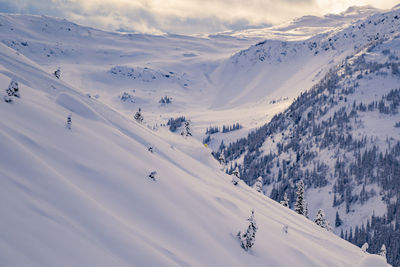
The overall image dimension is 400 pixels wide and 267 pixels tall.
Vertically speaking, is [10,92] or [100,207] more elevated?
[10,92]

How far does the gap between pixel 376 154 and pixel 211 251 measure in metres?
182

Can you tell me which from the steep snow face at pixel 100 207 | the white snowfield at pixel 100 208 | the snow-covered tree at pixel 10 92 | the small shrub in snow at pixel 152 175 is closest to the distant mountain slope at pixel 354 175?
the white snowfield at pixel 100 208

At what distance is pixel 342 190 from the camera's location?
156 meters

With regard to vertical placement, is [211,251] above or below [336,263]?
below

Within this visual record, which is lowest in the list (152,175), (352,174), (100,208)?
(100,208)

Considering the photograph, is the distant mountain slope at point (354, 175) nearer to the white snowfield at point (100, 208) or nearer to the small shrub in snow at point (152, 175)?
the white snowfield at point (100, 208)

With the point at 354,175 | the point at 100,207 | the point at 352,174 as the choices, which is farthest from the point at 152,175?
the point at 352,174

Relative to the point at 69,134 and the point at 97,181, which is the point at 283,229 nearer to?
the point at 97,181

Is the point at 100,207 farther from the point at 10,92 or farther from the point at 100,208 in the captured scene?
the point at 10,92

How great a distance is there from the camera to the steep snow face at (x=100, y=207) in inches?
306

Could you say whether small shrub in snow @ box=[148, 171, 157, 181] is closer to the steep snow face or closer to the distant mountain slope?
the steep snow face

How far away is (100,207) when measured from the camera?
1018 cm

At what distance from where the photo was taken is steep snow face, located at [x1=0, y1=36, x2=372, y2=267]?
25.5 feet

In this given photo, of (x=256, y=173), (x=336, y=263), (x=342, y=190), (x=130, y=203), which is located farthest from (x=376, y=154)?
(x=130, y=203)
